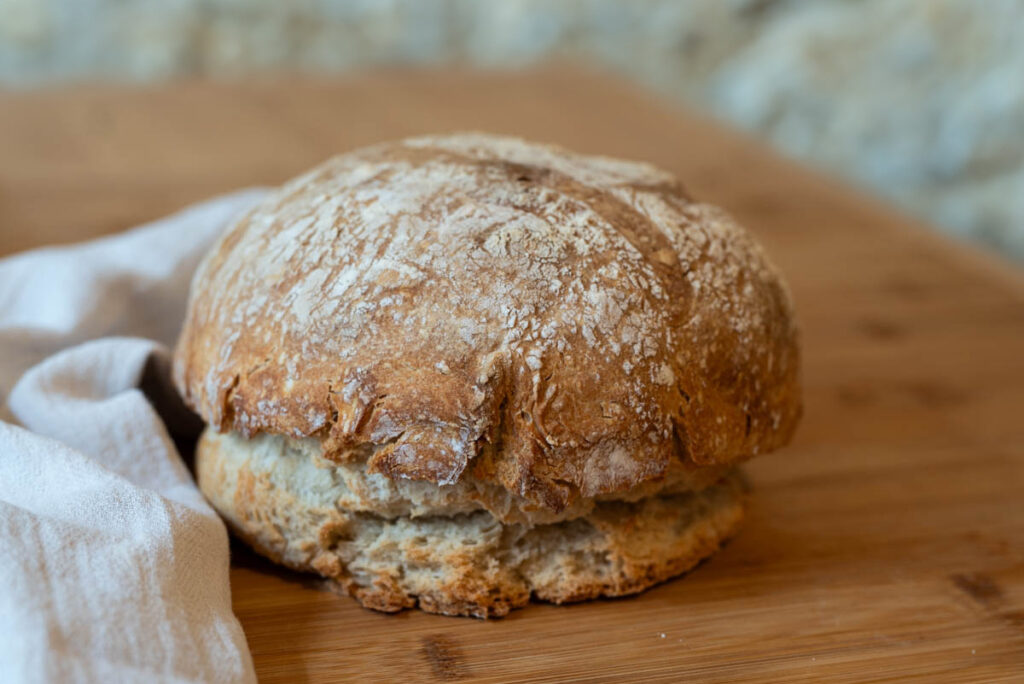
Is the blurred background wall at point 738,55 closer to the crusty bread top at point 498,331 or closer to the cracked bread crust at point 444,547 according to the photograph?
the crusty bread top at point 498,331

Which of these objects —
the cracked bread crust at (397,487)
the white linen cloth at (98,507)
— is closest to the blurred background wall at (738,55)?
the white linen cloth at (98,507)

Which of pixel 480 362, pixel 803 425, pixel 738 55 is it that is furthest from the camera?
pixel 738 55

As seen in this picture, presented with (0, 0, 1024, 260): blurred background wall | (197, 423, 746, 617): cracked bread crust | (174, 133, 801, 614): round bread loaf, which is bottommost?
(197, 423, 746, 617): cracked bread crust

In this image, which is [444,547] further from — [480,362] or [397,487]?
[480,362]

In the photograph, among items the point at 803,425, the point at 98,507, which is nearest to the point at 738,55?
the point at 803,425

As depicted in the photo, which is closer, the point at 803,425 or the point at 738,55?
the point at 803,425

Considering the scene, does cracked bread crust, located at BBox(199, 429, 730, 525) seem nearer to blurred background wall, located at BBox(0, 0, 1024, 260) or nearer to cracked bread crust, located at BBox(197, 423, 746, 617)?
cracked bread crust, located at BBox(197, 423, 746, 617)

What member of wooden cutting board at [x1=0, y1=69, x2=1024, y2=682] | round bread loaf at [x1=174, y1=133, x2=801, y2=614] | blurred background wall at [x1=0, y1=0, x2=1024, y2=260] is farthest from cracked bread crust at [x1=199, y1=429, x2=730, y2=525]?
blurred background wall at [x1=0, y1=0, x2=1024, y2=260]
